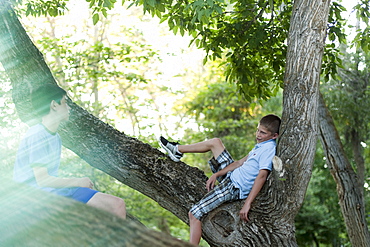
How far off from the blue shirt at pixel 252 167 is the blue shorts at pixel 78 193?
5.00ft

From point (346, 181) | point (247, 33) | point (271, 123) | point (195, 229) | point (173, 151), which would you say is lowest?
point (346, 181)

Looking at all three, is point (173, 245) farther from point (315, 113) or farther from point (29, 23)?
point (29, 23)

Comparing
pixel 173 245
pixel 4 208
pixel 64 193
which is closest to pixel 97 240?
pixel 173 245

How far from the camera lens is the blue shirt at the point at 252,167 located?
423 cm

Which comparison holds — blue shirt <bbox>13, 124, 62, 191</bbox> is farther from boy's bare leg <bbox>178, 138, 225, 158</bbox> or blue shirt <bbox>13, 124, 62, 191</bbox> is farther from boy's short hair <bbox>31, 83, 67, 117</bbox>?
boy's bare leg <bbox>178, 138, 225, 158</bbox>

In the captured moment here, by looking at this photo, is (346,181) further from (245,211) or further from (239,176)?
(245,211)

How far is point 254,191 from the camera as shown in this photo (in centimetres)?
412

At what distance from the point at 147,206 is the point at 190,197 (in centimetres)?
989

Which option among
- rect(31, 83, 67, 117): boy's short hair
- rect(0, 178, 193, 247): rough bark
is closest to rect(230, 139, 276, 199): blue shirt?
rect(31, 83, 67, 117): boy's short hair

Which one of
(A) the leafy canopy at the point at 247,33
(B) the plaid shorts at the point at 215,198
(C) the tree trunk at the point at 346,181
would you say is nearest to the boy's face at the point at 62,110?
(B) the plaid shorts at the point at 215,198

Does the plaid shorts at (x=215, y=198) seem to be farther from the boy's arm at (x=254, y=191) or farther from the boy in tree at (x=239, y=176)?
the boy's arm at (x=254, y=191)

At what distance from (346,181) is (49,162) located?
4.76 metres

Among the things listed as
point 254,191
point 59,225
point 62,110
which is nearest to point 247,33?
point 254,191

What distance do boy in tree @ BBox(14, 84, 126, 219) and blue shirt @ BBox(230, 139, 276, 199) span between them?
4.40 ft
